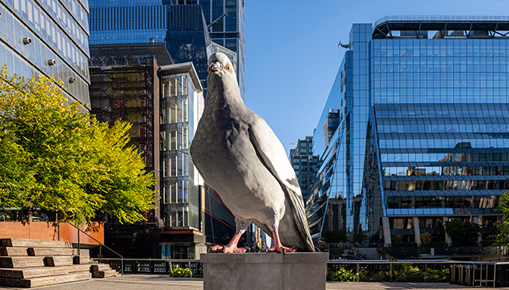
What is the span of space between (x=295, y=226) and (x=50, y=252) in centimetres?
1615

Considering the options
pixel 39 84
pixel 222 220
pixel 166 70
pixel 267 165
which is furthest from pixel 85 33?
pixel 222 220

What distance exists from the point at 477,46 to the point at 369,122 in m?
27.1

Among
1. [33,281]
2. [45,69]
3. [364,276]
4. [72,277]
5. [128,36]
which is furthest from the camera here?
[128,36]

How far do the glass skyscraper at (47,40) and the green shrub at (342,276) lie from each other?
2272cm

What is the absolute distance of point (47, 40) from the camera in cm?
3516

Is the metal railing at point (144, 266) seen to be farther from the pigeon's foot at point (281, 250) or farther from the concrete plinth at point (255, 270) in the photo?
the pigeon's foot at point (281, 250)

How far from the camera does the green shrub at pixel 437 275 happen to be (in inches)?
784

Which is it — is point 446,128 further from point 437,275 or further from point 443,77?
point 437,275

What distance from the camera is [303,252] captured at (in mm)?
6875

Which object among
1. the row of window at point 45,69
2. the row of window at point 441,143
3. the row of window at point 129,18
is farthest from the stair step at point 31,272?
the row of window at point 129,18

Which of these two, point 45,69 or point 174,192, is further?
point 174,192

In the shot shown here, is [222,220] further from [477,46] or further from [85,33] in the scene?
[477,46]

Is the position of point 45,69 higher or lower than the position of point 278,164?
higher

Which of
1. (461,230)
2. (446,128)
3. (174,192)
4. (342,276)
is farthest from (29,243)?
(446,128)
